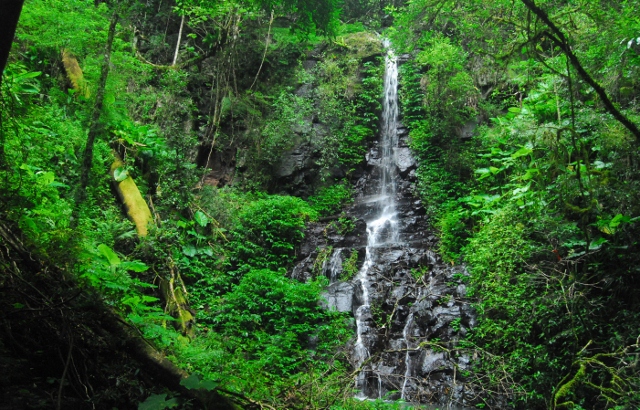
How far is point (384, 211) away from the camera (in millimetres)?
13500

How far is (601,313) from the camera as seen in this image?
6332 millimetres

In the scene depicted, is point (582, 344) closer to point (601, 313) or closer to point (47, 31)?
point (601, 313)

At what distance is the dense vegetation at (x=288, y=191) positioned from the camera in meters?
4.52

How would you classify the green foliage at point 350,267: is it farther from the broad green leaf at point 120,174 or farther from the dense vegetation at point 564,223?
the broad green leaf at point 120,174

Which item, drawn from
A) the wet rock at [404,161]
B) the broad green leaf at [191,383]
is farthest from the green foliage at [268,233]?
the broad green leaf at [191,383]

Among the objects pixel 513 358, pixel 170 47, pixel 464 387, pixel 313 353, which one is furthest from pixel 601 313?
pixel 170 47

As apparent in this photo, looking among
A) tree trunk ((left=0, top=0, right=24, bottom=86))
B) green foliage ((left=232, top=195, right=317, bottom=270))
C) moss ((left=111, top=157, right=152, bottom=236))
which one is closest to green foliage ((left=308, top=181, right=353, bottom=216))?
green foliage ((left=232, top=195, right=317, bottom=270))

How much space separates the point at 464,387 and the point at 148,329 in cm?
539

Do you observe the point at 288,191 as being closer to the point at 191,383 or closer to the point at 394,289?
the point at 394,289

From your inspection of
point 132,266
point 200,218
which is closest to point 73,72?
point 200,218

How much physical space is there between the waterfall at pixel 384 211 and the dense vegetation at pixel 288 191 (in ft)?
1.79

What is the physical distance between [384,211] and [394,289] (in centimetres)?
399

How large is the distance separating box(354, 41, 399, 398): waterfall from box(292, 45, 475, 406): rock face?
0.03 m

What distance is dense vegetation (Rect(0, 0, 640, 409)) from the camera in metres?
4.52
